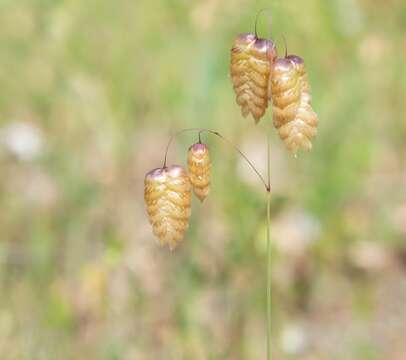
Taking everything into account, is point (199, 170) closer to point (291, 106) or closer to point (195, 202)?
point (291, 106)

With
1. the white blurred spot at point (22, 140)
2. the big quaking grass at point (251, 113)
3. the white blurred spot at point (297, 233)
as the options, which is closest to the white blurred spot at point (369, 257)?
the white blurred spot at point (297, 233)

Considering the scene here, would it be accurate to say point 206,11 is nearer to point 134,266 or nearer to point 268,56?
point 134,266

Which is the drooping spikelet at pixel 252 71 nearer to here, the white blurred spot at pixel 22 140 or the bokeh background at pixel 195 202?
the bokeh background at pixel 195 202

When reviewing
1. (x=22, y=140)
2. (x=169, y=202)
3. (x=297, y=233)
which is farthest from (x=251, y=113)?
(x=22, y=140)

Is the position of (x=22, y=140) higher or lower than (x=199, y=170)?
higher

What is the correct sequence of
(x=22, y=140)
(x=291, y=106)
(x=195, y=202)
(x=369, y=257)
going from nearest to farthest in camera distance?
1. (x=291, y=106)
2. (x=195, y=202)
3. (x=369, y=257)
4. (x=22, y=140)

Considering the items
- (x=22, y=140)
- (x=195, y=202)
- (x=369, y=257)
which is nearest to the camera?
(x=195, y=202)

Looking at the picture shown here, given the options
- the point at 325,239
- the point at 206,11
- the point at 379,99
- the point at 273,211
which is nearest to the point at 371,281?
the point at 325,239

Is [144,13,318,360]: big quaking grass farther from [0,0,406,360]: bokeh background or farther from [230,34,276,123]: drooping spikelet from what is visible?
[0,0,406,360]: bokeh background
